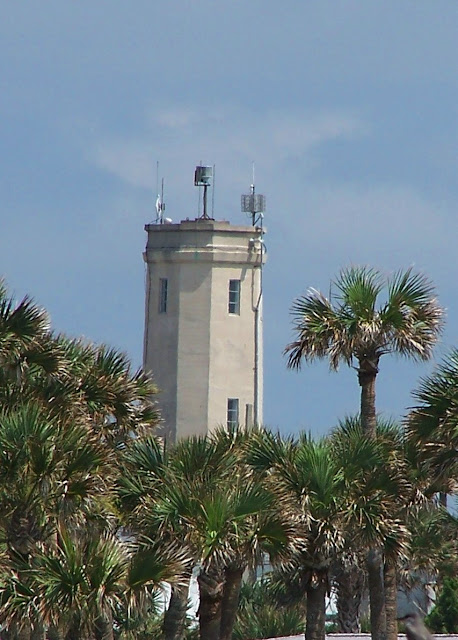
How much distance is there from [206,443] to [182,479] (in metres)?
1.35

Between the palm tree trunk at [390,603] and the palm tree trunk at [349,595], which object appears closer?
the palm tree trunk at [390,603]

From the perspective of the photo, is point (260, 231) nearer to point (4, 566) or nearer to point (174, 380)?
point (174, 380)

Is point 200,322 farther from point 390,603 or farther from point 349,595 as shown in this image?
point 390,603

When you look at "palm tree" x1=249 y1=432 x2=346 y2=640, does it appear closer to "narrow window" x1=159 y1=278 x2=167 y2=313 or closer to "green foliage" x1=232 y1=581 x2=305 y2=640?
"green foliage" x1=232 y1=581 x2=305 y2=640

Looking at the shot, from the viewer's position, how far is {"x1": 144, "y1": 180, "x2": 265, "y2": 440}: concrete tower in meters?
80.0

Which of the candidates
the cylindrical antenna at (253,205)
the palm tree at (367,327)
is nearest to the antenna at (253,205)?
the cylindrical antenna at (253,205)

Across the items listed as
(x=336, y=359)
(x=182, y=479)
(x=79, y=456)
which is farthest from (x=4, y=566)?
(x=336, y=359)

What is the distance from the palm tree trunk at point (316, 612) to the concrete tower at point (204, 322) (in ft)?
154

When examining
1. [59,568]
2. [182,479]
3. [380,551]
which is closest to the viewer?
[59,568]

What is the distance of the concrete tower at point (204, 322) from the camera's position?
80.0m

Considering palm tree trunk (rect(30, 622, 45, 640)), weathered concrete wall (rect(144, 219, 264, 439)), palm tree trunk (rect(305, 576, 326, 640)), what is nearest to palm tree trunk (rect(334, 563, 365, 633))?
palm tree trunk (rect(305, 576, 326, 640))

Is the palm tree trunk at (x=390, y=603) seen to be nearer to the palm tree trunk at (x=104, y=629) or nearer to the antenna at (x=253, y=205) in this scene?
the palm tree trunk at (x=104, y=629)

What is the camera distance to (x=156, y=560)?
1035 inches

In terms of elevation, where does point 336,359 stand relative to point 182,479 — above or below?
above
